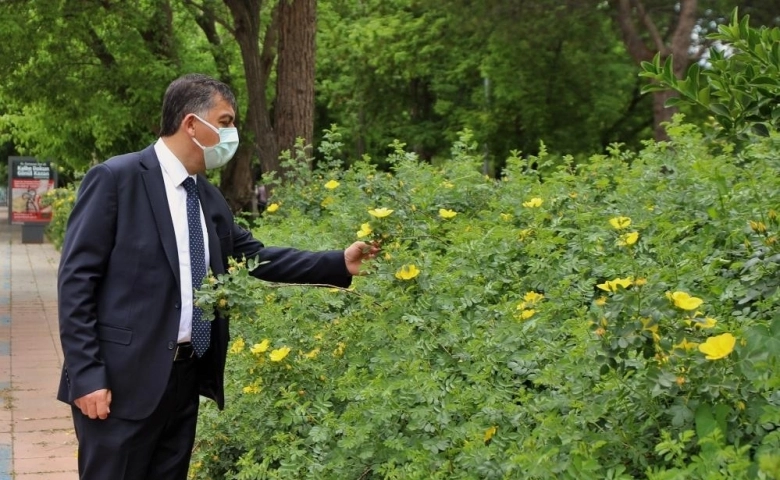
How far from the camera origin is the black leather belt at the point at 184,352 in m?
3.80

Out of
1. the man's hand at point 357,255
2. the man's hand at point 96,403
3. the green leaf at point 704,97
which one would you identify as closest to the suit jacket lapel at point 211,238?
the man's hand at point 357,255

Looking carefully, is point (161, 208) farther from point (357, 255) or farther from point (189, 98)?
point (357, 255)

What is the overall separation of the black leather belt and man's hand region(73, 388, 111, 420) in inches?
11.4

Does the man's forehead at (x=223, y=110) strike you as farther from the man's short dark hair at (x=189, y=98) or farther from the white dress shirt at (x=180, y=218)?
the white dress shirt at (x=180, y=218)

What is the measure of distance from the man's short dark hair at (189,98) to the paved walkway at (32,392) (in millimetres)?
3111

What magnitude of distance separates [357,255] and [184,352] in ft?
2.65

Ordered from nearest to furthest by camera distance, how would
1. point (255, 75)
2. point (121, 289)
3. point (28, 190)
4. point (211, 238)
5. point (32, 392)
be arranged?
point (121, 289)
point (211, 238)
point (32, 392)
point (255, 75)
point (28, 190)

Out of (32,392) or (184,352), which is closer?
(184,352)

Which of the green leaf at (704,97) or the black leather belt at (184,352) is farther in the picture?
the black leather belt at (184,352)

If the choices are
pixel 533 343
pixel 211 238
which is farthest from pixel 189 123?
pixel 533 343

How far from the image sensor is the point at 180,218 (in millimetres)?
3850

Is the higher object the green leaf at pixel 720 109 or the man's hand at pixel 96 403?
the green leaf at pixel 720 109

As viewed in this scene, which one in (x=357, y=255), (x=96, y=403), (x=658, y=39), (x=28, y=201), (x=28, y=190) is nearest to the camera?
(x=96, y=403)

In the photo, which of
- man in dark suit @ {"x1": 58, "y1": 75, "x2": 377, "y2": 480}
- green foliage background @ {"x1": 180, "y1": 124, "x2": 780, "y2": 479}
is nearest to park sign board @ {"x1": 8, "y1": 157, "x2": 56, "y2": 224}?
green foliage background @ {"x1": 180, "y1": 124, "x2": 780, "y2": 479}
